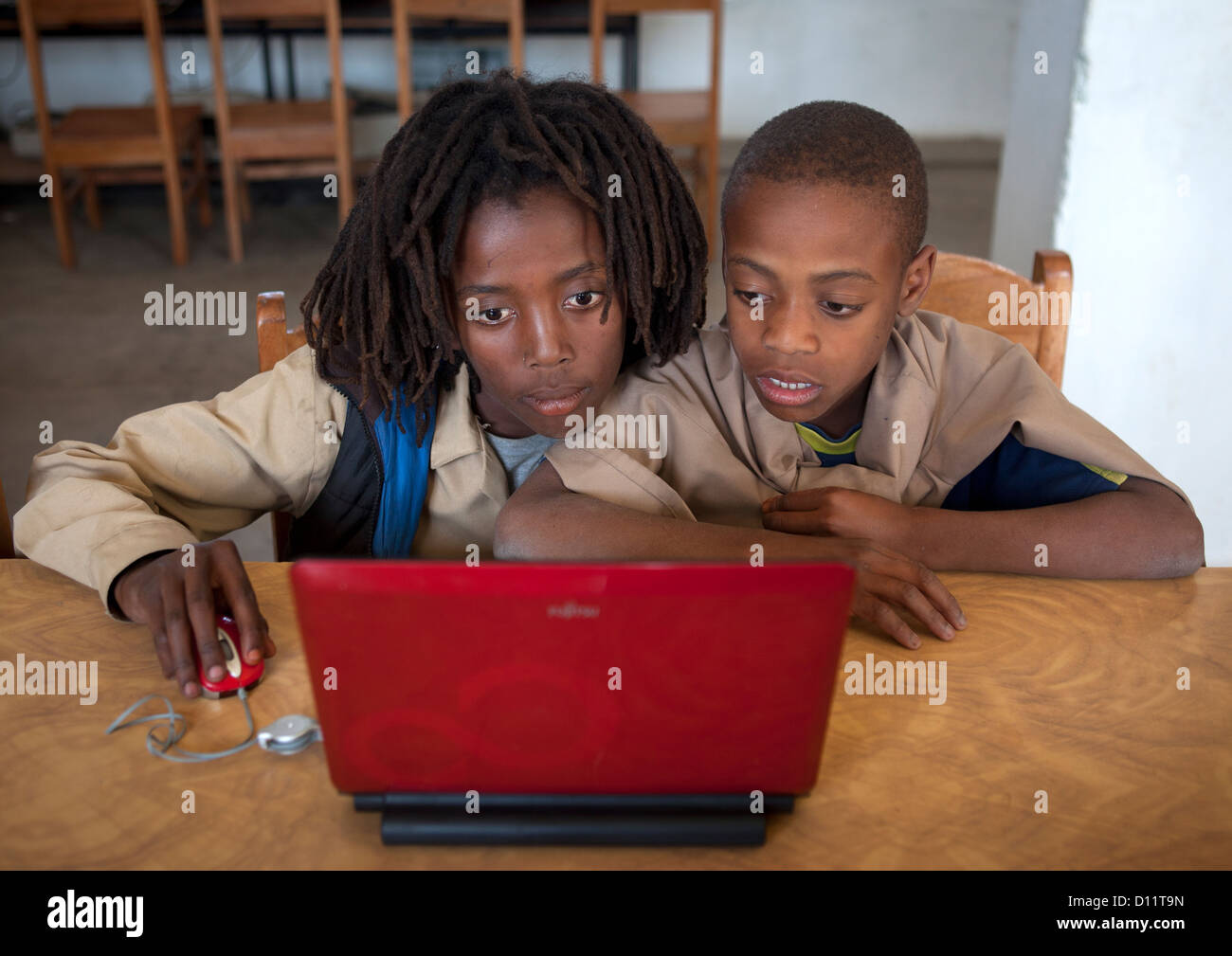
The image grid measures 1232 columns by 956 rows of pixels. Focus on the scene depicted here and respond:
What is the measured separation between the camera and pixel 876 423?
121 centimetres

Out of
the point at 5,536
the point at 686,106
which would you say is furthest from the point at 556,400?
the point at 686,106

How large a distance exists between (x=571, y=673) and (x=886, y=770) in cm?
28

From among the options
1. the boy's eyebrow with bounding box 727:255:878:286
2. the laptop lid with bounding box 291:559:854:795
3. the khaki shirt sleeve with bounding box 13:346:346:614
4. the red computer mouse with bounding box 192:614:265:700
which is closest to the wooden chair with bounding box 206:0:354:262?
the khaki shirt sleeve with bounding box 13:346:346:614

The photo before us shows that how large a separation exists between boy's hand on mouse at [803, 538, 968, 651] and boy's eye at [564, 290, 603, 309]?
332 mm

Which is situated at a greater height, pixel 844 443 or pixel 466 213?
pixel 466 213

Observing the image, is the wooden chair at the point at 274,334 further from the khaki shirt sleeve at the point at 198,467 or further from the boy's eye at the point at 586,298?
the boy's eye at the point at 586,298

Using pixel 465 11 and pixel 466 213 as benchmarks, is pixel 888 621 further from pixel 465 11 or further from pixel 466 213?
pixel 465 11

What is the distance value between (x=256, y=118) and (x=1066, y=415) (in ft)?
13.0

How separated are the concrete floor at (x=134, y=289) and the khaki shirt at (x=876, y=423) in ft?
5.63

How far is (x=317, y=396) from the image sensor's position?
4.03 feet

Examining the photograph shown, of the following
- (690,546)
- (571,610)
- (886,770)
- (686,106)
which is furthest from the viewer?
(686,106)

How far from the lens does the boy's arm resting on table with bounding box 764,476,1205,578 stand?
42.3 inches
